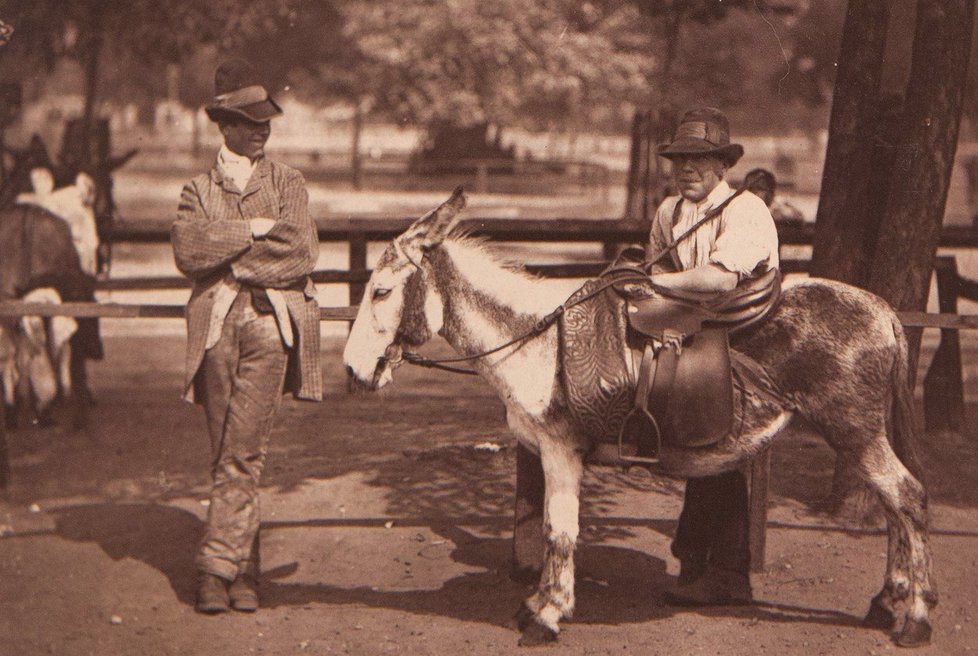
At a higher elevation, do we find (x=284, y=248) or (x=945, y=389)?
(x=284, y=248)

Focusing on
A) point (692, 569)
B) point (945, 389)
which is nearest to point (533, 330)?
point (692, 569)

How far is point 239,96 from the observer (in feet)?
20.5

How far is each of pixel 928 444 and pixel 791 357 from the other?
4436 millimetres

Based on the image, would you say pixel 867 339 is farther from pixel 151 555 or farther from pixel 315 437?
pixel 315 437

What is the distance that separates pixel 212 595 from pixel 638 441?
7.03ft

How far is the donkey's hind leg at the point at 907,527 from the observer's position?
5812mm

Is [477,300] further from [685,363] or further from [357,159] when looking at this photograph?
[357,159]

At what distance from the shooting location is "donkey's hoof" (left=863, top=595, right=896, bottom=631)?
237 inches

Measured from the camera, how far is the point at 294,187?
6391 millimetres

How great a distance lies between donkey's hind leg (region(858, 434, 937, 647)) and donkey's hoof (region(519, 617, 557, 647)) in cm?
150

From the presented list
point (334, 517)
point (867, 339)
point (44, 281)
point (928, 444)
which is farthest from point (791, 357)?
point (44, 281)

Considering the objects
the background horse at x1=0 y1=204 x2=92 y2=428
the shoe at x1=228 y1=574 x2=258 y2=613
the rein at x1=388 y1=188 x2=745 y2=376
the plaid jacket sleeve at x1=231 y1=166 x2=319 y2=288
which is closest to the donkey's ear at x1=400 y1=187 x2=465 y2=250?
the rein at x1=388 y1=188 x2=745 y2=376

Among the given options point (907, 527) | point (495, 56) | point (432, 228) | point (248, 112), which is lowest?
point (907, 527)

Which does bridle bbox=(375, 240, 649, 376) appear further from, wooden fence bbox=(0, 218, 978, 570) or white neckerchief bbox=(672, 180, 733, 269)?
wooden fence bbox=(0, 218, 978, 570)
